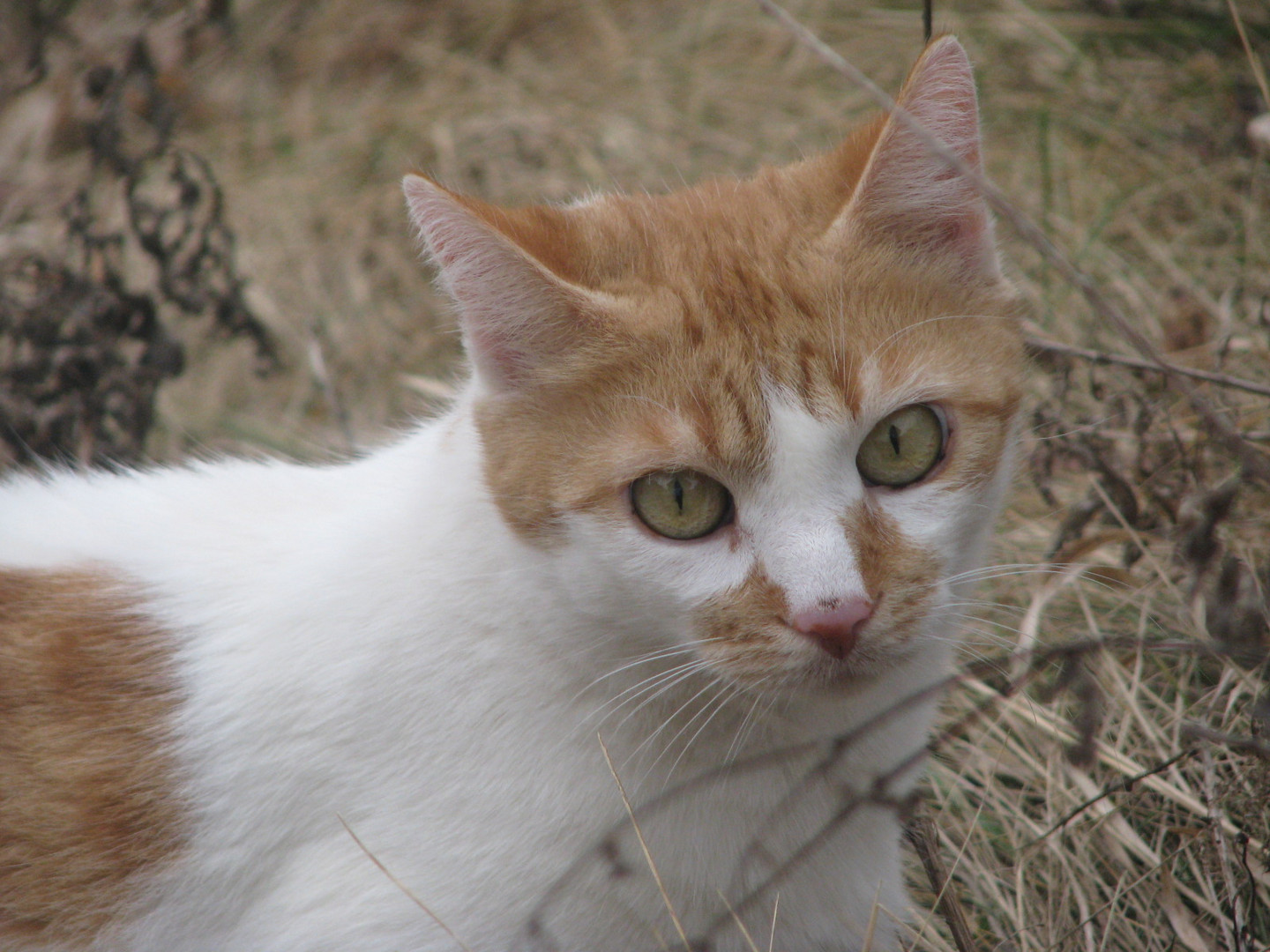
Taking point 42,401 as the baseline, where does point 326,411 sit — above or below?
below

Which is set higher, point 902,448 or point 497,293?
point 497,293

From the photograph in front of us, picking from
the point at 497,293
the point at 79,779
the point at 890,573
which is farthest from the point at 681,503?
the point at 79,779

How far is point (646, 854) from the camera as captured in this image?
1779 millimetres

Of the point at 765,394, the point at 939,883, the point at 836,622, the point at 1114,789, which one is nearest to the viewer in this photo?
the point at 836,622

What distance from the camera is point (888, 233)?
1833mm

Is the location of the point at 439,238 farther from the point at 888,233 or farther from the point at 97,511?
the point at 97,511

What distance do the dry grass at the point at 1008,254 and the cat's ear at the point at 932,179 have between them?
559 millimetres

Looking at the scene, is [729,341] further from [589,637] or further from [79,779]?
[79,779]

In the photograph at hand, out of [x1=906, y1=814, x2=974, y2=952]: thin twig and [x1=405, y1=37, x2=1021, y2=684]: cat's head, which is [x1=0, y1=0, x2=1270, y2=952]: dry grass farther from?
[x1=405, y1=37, x2=1021, y2=684]: cat's head

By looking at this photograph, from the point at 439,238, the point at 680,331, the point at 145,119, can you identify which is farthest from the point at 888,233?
the point at 145,119

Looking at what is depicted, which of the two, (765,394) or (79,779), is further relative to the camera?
(79,779)

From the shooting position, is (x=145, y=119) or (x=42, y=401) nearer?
(x=42, y=401)

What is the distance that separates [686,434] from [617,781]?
0.56 meters

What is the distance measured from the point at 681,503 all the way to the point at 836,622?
0.30 meters
